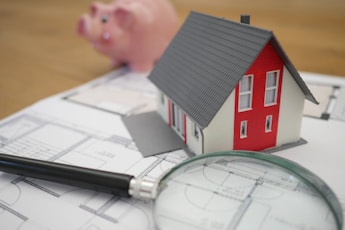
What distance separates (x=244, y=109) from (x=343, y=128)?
0.70 ft

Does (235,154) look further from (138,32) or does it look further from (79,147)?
(138,32)

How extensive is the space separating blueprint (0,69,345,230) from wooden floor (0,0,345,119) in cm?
9

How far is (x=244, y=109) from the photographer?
56cm

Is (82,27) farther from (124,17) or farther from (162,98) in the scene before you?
(162,98)

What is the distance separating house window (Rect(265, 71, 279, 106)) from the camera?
0.56 metres

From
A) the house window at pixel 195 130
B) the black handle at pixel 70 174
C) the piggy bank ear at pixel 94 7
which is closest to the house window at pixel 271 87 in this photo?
the house window at pixel 195 130

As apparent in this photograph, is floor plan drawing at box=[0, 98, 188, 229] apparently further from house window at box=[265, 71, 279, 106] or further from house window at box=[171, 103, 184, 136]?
house window at box=[265, 71, 279, 106]

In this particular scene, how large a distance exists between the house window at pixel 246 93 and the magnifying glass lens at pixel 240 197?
10 cm

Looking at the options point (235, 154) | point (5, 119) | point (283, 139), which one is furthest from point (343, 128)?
point (5, 119)

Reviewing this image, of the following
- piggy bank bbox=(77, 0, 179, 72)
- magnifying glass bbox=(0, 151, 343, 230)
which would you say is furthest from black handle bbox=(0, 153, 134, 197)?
piggy bank bbox=(77, 0, 179, 72)

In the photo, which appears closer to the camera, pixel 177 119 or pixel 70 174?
pixel 70 174

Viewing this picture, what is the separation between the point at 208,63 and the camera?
58 cm

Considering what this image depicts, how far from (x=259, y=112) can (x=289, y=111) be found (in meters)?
0.05

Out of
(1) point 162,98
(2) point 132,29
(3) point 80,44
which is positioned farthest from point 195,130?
(3) point 80,44
